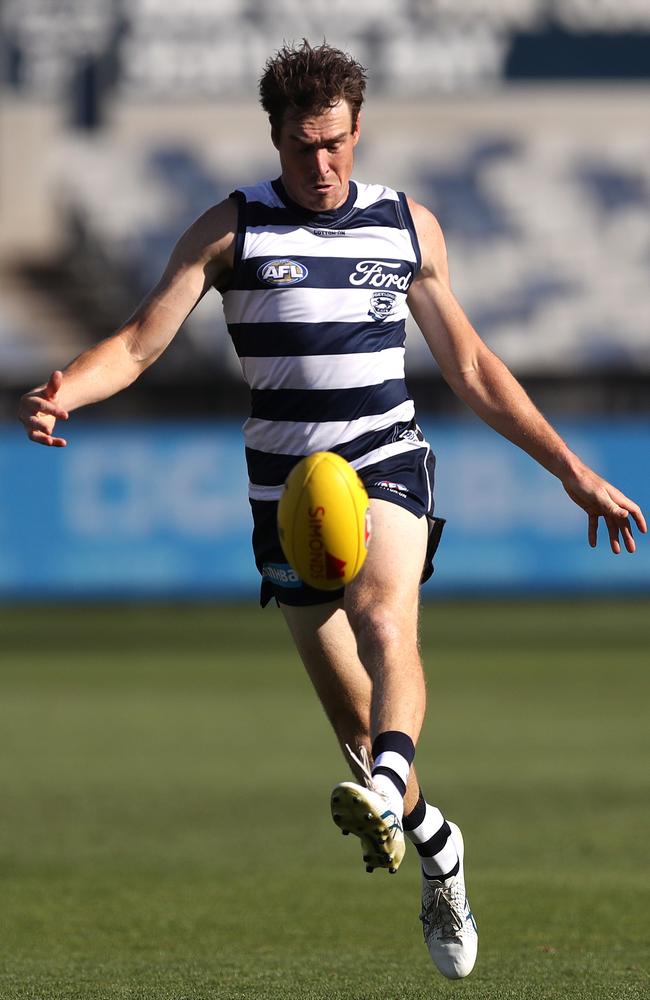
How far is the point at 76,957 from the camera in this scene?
648 cm

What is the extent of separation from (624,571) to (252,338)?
18.8m

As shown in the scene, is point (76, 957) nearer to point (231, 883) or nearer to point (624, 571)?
point (231, 883)

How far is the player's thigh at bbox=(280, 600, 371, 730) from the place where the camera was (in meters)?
5.84

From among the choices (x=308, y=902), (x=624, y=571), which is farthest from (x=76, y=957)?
(x=624, y=571)

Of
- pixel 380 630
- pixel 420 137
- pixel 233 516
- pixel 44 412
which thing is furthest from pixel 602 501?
pixel 420 137

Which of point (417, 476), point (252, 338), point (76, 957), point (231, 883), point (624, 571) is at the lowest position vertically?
point (624, 571)

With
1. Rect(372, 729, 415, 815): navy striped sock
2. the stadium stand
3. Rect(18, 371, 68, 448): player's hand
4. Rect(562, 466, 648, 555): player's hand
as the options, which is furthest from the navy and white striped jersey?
the stadium stand

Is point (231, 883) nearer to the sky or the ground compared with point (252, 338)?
nearer to the ground

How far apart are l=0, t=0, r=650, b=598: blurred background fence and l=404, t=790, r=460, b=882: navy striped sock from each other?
19.5 m

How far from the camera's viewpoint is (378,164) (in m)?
33.2

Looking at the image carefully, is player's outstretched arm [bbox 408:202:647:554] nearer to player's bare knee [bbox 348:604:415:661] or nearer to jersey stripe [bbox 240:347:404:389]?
jersey stripe [bbox 240:347:404:389]

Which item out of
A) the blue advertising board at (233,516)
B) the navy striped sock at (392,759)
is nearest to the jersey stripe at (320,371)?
the navy striped sock at (392,759)

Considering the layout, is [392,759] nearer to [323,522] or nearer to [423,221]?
[323,522]

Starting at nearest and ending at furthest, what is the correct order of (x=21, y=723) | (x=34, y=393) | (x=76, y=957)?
(x=34, y=393), (x=76, y=957), (x=21, y=723)
